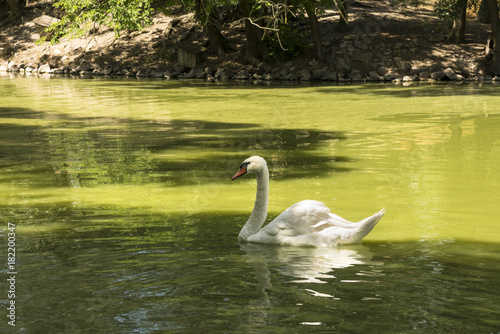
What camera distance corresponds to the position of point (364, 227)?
20.1ft

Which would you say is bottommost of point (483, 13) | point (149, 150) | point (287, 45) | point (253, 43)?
point (149, 150)

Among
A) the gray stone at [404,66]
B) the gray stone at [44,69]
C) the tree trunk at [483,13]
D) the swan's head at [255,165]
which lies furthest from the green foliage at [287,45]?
the swan's head at [255,165]

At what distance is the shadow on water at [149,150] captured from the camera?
33.0 ft

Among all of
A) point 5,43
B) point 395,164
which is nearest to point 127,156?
point 395,164

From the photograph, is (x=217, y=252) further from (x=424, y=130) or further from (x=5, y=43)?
(x=5, y=43)

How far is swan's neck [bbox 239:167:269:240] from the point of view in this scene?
655 centimetres

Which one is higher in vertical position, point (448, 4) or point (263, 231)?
point (448, 4)

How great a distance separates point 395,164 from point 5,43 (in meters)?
37.6

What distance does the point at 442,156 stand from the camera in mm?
11234

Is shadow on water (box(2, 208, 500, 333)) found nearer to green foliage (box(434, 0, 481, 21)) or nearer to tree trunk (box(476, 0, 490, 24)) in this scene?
green foliage (box(434, 0, 481, 21))

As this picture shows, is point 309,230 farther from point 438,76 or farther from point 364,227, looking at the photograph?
point 438,76

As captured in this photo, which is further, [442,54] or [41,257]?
[442,54]

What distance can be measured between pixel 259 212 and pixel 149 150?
6036mm

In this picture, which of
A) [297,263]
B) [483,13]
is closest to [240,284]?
[297,263]
